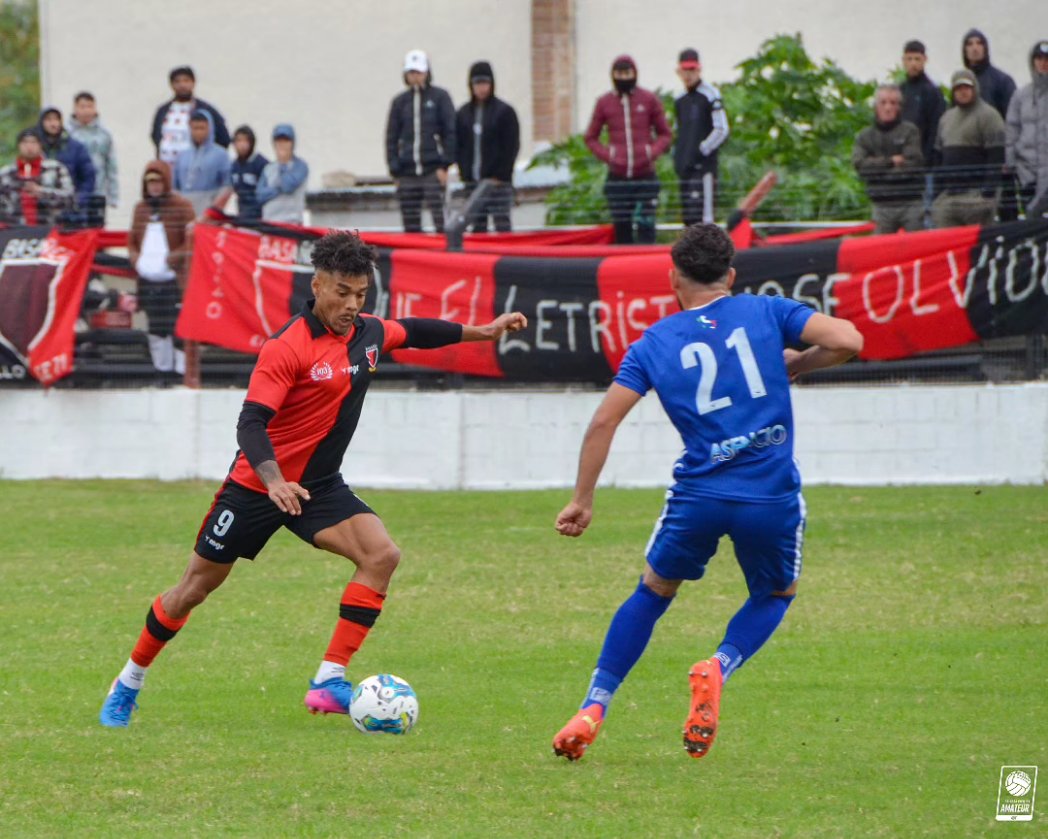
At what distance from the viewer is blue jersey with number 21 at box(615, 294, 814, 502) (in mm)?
6555

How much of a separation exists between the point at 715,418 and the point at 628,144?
994cm

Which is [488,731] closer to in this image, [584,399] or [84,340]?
[584,399]

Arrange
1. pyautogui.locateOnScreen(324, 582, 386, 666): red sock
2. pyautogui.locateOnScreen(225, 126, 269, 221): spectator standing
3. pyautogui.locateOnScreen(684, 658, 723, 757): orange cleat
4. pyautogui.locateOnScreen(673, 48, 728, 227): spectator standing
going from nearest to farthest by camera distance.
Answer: pyautogui.locateOnScreen(684, 658, 723, 757): orange cleat, pyautogui.locateOnScreen(324, 582, 386, 666): red sock, pyautogui.locateOnScreen(673, 48, 728, 227): spectator standing, pyautogui.locateOnScreen(225, 126, 269, 221): spectator standing

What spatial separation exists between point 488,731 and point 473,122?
9.96 metres

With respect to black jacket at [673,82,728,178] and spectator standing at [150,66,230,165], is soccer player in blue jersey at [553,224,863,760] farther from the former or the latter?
spectator standing at [150,66,230,165]

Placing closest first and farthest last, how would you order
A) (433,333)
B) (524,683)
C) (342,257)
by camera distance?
1. (342,257)
2. (433,333)
3. (524,683)

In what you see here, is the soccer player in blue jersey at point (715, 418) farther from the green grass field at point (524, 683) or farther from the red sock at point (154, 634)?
the red sock at point (154, 634)

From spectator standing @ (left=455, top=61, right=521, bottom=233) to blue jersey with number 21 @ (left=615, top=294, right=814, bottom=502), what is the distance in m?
9.84

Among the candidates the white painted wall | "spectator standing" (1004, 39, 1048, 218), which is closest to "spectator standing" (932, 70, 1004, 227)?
"spectator standing" (1004, 39, 1048, 218)

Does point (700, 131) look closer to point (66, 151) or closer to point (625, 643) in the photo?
point (66, 151)

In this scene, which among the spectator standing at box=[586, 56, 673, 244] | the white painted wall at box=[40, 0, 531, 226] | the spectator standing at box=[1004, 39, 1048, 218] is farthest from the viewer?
the white painted wall at box=[40, 0, 531, 226]

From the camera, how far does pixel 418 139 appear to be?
1662cm

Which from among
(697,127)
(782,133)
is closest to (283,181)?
(697,127)

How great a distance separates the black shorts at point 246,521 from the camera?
748cm
